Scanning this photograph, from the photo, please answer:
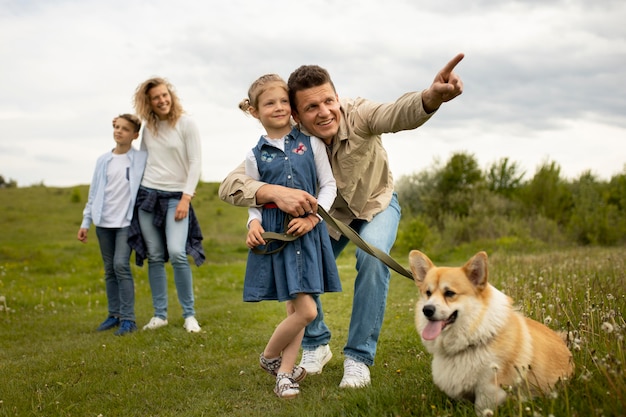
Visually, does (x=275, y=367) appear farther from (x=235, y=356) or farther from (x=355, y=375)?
(x=235, y=356)

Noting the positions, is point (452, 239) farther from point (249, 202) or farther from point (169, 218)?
point (249, 202)

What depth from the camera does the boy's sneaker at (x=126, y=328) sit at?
7.61m

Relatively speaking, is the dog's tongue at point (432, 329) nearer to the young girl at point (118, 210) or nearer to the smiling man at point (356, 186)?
the smiling man at point (356, 186)

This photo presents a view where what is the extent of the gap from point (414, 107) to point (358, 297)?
1533 mm

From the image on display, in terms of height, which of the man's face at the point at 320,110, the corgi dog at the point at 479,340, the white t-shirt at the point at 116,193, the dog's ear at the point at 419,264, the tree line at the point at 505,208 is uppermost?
the man's face at the point at 320,110

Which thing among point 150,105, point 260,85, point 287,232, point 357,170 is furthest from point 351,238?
point 150,105

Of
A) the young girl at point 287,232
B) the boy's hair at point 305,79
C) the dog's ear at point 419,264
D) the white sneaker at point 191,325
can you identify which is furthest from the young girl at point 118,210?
the dog's ear at point 419,264

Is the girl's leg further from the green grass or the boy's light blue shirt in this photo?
the boy's light blue shirt

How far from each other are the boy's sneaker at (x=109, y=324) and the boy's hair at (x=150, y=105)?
8.63ft

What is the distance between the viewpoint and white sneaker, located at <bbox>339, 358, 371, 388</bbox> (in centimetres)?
461

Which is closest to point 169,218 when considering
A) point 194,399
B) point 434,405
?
point 194,399

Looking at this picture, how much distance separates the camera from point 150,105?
7719 millimetres

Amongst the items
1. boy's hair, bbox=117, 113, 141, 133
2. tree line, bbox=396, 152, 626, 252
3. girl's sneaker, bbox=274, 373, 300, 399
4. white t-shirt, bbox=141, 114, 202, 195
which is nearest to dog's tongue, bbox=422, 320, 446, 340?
girl's sneaker, bbox=274, 373, 300, 399

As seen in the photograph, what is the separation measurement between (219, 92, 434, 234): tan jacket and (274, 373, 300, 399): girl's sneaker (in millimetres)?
1340
